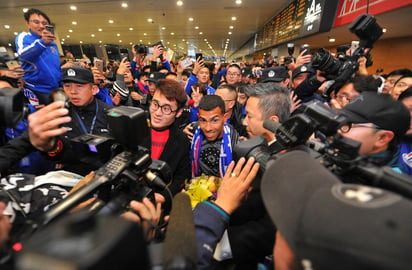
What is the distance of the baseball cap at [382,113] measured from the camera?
3.18 ft

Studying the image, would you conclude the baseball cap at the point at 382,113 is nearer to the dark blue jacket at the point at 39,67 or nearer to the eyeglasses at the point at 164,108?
the eyeglasses at the point at 164,108

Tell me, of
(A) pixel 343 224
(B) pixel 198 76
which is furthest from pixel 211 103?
(B) pixel 198 76

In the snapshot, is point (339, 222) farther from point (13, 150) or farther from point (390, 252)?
point (13, 150)

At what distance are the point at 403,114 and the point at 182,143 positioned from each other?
4.68 ft

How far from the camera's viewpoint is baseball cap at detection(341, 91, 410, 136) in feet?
3.18

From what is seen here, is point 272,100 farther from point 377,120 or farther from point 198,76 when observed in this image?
point 198,76

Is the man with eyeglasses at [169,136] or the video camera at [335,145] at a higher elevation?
the video camera at [335,145]

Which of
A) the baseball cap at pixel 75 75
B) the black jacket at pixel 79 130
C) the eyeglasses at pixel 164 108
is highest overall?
the baseball cap at pixel 75 75

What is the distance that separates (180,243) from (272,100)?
1.35 meters

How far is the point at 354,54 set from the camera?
187cm

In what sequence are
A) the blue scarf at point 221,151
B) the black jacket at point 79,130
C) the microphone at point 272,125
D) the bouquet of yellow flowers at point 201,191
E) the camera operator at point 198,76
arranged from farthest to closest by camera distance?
the camera operator at point 198,76, the blue scarf at point 221,151, the black jacket at point 79,130, the bouquet of yellow flowers at point 201,191, the microphone at point 272,125

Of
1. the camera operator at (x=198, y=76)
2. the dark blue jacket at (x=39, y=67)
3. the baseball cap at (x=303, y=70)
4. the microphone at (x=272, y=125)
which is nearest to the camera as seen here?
the microphone at (x=272, y=125)

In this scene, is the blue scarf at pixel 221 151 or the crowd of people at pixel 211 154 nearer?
the crowd of people at pixel 211 154

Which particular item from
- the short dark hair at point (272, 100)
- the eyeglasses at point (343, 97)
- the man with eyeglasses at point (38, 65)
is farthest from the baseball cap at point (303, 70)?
the man with eyeglasses at point (38, 65)
